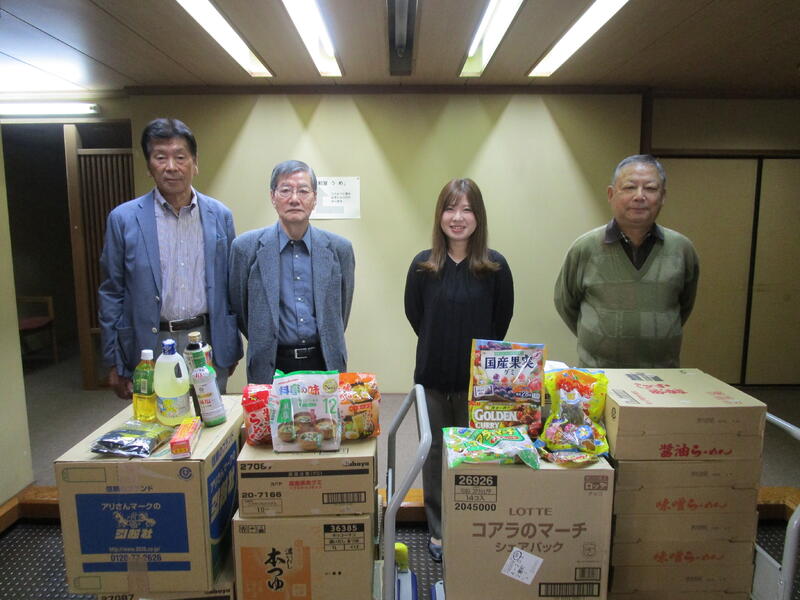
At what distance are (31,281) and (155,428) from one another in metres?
5.37

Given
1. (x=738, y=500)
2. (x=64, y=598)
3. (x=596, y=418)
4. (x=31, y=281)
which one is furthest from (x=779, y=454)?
(x=31, y=281)

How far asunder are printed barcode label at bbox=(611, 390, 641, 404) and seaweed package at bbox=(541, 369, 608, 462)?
3cm

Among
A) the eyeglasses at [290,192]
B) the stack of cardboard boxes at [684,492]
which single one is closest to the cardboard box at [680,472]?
the stack of cardboard boxes at [684,492]

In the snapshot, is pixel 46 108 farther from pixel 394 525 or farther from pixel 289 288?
pixel 394 525

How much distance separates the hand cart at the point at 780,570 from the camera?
1.18 meters

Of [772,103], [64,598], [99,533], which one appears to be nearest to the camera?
[99,533]

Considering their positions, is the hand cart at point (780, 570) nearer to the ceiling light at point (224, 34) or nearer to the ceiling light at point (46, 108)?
the ceiling light at point (224, 34)

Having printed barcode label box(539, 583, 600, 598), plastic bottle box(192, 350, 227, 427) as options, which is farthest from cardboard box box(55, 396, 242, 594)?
printed barcode label box(539, 583, 600, 598)

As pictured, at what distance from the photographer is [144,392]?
1.29 m

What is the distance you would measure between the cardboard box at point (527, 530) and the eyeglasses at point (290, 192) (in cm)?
118

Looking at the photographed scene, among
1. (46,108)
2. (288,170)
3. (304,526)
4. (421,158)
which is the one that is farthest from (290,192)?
(46,108)

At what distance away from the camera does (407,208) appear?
362 centimetres

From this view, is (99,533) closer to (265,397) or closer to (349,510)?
(265,397)

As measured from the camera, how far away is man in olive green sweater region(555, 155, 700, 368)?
1758 millimetres
